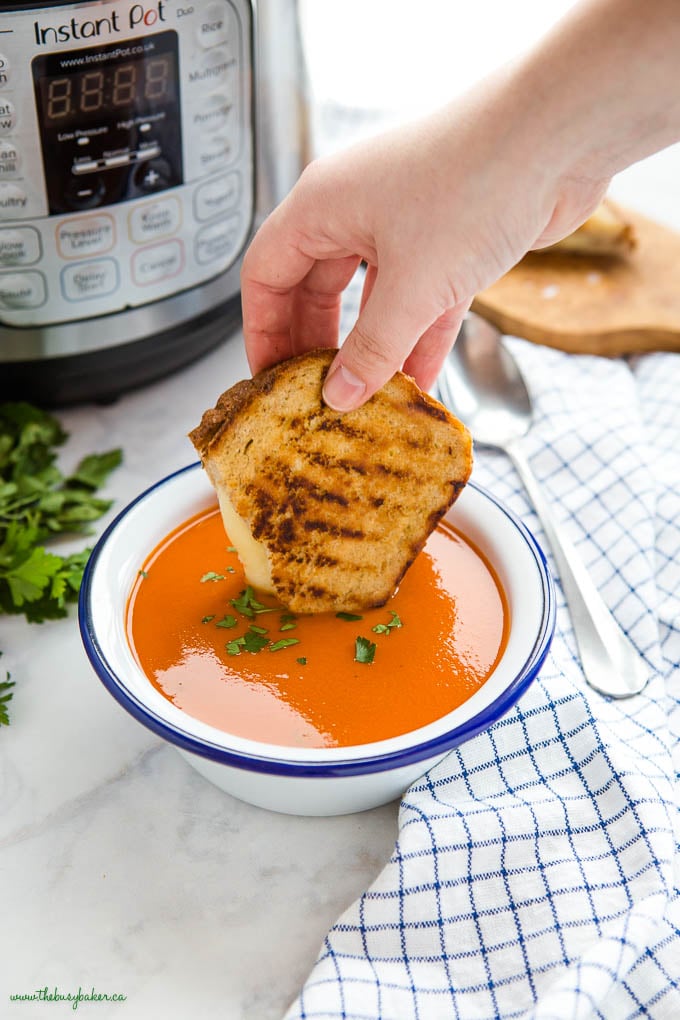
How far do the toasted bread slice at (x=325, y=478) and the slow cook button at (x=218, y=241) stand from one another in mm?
434

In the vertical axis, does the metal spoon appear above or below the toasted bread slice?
below

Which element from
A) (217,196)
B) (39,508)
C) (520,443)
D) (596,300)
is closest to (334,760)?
(39,508)

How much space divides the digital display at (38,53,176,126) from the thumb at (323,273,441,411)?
1.58 ft

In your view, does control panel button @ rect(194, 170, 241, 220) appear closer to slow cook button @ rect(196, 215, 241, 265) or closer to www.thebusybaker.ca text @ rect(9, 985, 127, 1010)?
slow cook button @ rect(196, 215, 241, 265)

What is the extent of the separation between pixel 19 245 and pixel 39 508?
343 millimetres

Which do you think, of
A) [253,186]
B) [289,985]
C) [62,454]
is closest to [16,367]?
[62,454]

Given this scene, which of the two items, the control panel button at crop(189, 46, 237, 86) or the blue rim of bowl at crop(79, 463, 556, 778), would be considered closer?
the blue rim of bowl at crop(79, 463, 556, 778)

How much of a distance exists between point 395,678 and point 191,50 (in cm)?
82

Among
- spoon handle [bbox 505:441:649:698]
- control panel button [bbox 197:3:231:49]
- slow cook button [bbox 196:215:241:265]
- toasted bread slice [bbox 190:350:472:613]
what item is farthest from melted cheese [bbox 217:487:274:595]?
control panel button [bbox 197:3:231:49]

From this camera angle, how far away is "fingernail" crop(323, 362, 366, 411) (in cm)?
104

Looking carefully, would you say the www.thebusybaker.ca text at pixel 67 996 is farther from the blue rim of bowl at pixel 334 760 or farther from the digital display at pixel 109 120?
the digital display at pixel 109 120

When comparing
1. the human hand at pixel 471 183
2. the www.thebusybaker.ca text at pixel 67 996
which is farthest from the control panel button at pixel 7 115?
the www.thebusybaker.ca text at pixel 67 996

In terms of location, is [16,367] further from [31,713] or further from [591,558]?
[591,558]

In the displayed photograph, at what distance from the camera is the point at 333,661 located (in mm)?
1095
